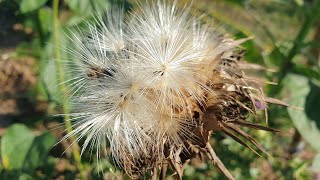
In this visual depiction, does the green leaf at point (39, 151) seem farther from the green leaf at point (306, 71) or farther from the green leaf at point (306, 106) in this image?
the green leaf at point (306, 71)

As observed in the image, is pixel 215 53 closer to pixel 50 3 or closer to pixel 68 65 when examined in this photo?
pixel 68 65

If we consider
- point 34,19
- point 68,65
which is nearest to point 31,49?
point 34,19

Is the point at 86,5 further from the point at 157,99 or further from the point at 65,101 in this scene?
the point at 157,99

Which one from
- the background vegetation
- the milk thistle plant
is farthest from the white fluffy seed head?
the background vegetation

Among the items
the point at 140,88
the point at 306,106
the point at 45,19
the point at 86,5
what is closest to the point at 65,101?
the point at 140,88

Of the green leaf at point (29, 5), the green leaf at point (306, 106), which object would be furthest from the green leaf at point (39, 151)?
the green leaf at point (306, 106)

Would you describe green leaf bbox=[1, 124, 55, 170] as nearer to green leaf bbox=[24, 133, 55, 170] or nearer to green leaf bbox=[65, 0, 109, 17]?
green leaf bbox=[24, 133, 55, 170]
